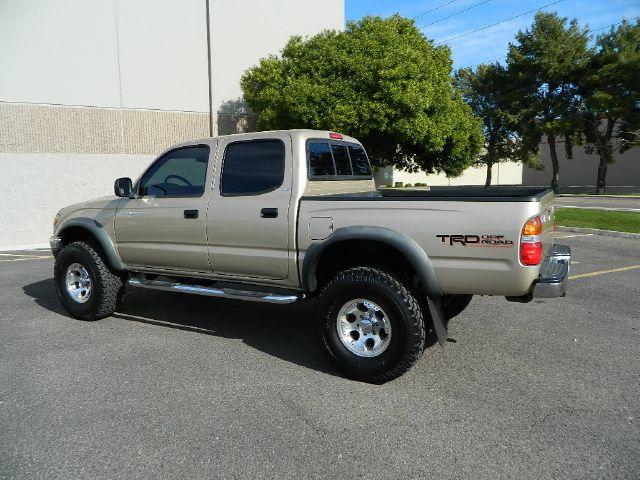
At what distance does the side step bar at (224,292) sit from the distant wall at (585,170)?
45242mm

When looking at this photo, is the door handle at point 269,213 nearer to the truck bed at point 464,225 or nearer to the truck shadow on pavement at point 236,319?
the truck bed at point 464,225

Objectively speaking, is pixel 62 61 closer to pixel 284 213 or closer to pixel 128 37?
pixel 128 37

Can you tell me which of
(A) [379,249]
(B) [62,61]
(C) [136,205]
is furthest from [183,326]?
(B) [62,61]

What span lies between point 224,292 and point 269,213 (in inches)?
36.1

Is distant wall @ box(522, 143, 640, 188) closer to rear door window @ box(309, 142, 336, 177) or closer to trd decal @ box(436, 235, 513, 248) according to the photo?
rear door window @ box(309, 142, 336, 177)

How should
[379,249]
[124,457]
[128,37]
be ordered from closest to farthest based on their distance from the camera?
[124,457] < [379,249] < [128,37]

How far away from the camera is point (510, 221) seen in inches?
136

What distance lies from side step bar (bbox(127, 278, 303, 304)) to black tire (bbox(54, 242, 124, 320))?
242mm

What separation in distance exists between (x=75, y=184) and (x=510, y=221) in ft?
41.5

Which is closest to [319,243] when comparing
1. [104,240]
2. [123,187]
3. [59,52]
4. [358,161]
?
[358,161]

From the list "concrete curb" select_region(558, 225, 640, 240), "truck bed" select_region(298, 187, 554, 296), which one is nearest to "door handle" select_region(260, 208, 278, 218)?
"truck bed" select_region(298, 187, 554, 296)

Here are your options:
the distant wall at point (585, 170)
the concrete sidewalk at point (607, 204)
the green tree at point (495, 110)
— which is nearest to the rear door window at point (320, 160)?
the concrete sidewalk at point (607, 204)

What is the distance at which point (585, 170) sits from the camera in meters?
47.6

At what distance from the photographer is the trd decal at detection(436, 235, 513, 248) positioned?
137 inches
